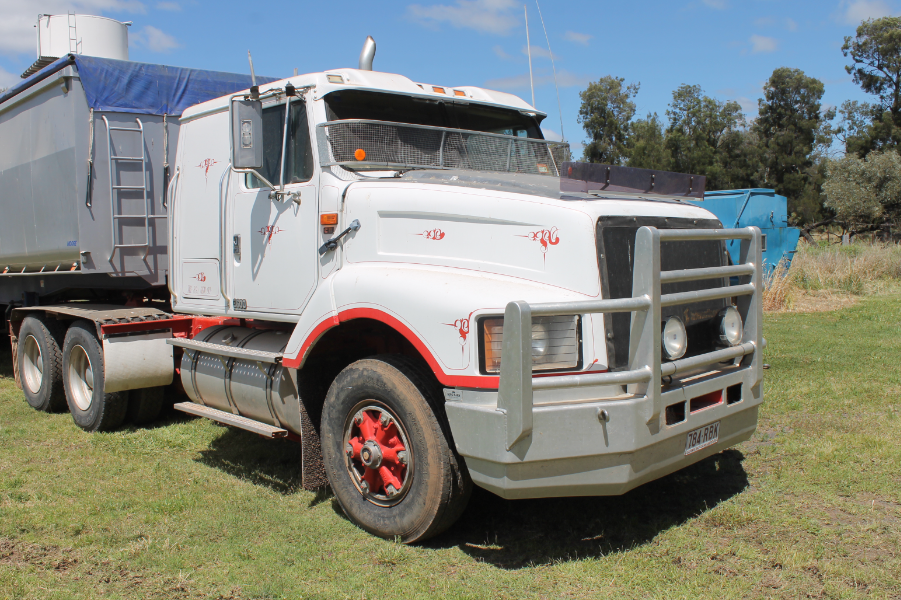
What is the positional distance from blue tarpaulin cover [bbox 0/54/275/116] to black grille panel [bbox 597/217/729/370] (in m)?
4.76

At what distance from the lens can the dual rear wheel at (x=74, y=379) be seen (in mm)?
6723

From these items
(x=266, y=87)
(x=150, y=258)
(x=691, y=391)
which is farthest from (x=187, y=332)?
(x=691, y=391)

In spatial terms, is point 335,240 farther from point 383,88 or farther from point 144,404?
point 144,404

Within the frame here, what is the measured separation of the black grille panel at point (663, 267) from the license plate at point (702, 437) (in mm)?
429

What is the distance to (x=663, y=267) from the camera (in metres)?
3.95

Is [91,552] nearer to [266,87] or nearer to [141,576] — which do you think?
[141,576]

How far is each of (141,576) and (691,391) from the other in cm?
303

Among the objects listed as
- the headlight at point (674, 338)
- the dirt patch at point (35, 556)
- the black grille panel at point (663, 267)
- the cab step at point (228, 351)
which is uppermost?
the black grille panel at point (663, 267)

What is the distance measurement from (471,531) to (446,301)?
1548 mm

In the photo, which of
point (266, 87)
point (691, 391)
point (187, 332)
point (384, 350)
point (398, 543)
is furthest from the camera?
point (187, 332)

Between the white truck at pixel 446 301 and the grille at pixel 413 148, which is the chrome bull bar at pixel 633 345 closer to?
the white truck at pixel 446 301

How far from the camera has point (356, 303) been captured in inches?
162

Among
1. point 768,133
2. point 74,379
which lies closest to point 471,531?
point 74,379

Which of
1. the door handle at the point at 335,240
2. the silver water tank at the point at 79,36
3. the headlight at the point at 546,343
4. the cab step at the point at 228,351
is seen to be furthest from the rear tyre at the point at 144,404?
the headlight at the point at 546,343
